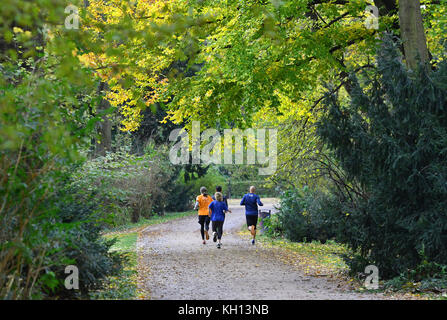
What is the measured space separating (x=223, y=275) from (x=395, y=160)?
473 cm

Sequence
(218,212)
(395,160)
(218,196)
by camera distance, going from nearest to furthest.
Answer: (395,160), (218,196), (218,212)

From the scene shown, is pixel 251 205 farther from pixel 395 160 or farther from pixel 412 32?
pixel 395 160

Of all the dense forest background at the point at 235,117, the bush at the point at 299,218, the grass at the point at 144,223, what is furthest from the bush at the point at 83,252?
the grass at the point at 144,223

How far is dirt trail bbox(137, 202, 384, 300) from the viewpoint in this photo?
9.65 m

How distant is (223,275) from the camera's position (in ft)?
40.3

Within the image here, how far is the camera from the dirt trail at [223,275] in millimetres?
9648

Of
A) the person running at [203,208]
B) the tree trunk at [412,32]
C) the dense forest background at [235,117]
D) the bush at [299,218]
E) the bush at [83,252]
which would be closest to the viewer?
the dense forest background at [235,117]

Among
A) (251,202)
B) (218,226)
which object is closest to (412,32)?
(251,202)

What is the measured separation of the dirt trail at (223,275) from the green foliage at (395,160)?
1249mm

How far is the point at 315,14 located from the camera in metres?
16.9

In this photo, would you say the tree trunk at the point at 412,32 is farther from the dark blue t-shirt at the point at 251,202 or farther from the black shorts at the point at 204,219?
the black shorts at the point at 204,219
